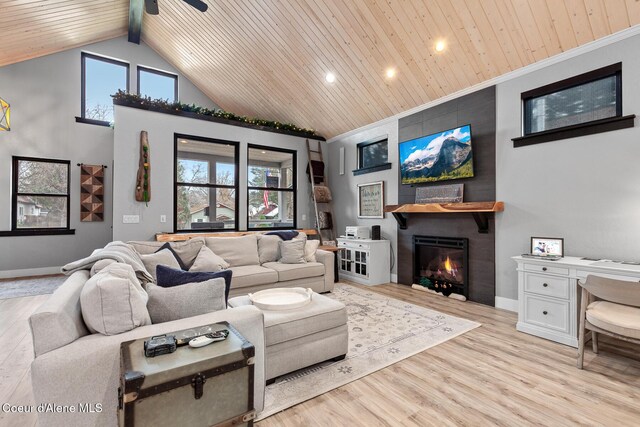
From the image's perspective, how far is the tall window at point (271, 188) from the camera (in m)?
5.98

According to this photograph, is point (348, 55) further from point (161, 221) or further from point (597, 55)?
point (161, 221)

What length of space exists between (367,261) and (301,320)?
2958 mm

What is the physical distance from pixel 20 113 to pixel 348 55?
6.18m

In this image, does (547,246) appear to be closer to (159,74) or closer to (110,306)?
(110,306)

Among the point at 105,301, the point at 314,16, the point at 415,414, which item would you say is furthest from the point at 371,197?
the point at 105,301

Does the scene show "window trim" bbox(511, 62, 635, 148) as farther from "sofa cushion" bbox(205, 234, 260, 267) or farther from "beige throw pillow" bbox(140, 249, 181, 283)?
"beige throw pillow" bbox(140, 249, 181, 283)

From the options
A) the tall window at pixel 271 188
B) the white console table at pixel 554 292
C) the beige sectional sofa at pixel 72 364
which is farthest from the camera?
the tall window at pixel 271 188

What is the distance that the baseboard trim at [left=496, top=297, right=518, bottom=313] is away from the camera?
3.62 m

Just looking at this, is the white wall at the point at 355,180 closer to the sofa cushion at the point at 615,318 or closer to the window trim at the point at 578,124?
the window trim at the point at 578,124

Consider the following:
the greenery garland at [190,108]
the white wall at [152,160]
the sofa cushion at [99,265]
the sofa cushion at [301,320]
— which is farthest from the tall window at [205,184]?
the sofa cushion at [301,320]

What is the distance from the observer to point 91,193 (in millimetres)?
6133

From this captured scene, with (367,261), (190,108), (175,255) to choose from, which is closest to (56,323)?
(175,255)

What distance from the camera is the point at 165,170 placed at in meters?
4.92

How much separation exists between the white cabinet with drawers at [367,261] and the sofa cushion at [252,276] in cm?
179
